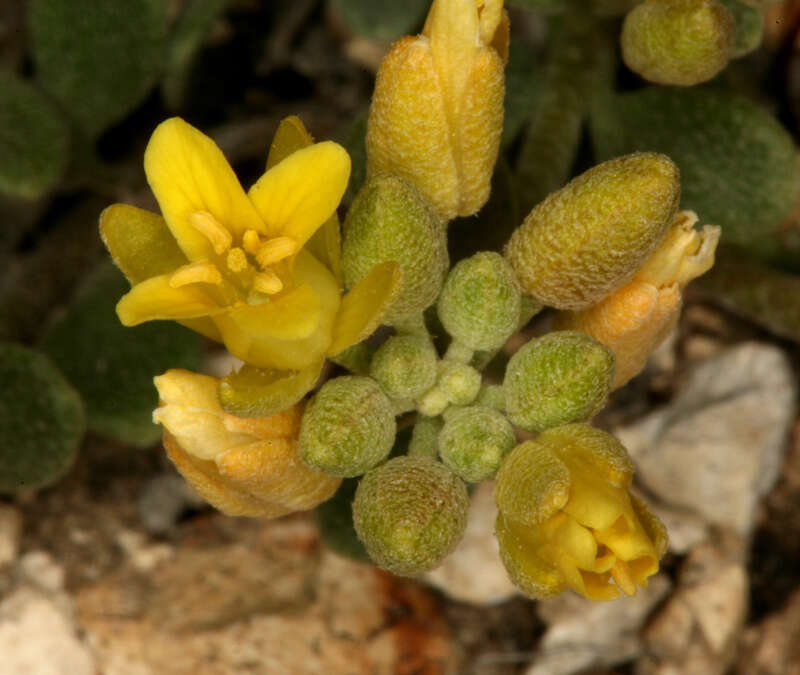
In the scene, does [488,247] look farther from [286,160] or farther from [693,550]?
[693,550]

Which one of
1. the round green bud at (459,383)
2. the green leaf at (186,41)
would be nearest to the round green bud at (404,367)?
the round green bud at (459,383)

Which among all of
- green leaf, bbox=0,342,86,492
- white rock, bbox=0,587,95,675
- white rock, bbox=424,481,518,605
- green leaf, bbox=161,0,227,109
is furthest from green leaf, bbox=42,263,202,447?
white rock, bbox=424,481,518,605

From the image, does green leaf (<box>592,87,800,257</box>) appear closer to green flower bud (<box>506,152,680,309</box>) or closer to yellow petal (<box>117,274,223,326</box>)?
green flower bud (<box>506,152,680,309</box>)

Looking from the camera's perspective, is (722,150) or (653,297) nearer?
(653,297)

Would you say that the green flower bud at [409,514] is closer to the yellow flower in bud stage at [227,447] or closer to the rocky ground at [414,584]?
the yellow flower in bud stage at [227,447]

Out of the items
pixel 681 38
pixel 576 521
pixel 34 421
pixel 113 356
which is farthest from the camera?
pixel 113 356

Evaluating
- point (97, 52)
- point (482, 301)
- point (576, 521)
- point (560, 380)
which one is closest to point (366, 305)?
point (482, 301)

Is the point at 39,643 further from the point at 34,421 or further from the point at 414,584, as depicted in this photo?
the point at 414,584
